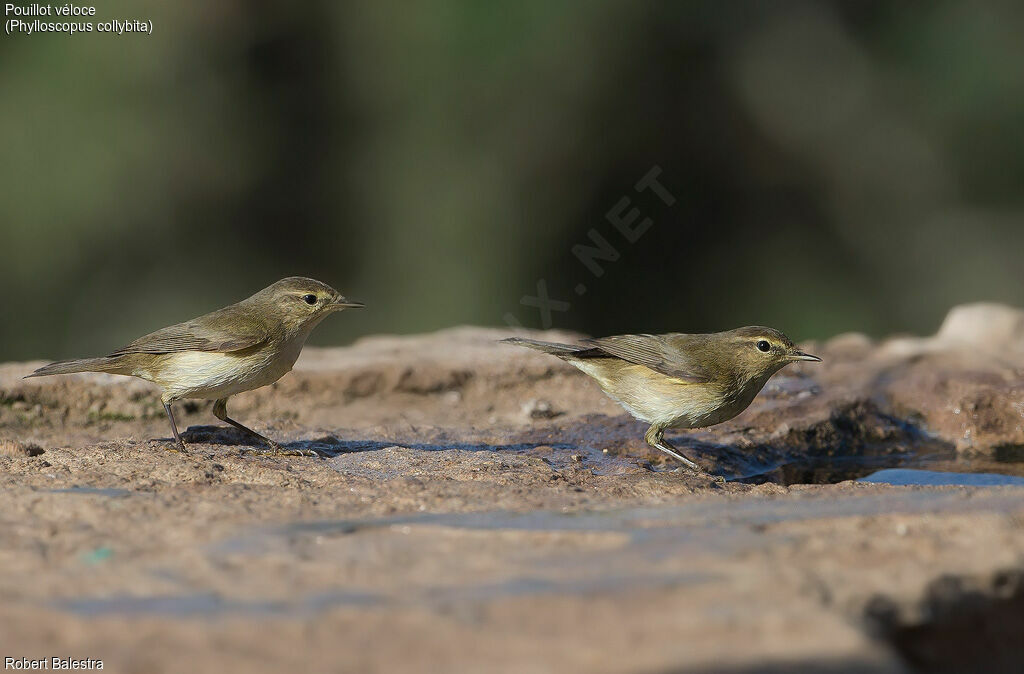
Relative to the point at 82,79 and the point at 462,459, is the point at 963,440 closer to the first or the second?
the point at 462,459

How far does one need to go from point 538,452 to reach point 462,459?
718 millimetres

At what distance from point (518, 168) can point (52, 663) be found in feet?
30.9

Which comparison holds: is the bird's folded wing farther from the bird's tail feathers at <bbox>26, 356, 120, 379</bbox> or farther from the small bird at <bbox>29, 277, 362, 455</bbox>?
the bird's tail feathers at <bbox>26, 356, 120, 379</bbox>

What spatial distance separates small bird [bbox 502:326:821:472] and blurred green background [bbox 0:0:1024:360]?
5.45 meters

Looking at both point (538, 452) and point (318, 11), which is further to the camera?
point (318, 11)

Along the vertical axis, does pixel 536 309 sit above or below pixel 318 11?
below

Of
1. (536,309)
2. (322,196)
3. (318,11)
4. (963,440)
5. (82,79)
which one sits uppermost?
(318,11)

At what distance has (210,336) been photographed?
5770 mm

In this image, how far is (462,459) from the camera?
5.20 metres

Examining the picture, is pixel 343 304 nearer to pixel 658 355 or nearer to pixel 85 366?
pixel 85 366

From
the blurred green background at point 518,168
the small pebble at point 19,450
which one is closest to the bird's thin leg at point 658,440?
the small pebble at point 19,450

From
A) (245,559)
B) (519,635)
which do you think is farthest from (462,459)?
(519,635)

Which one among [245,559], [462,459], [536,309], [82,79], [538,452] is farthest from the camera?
[536,309]

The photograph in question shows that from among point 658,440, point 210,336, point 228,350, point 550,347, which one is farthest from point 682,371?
point 210,336
